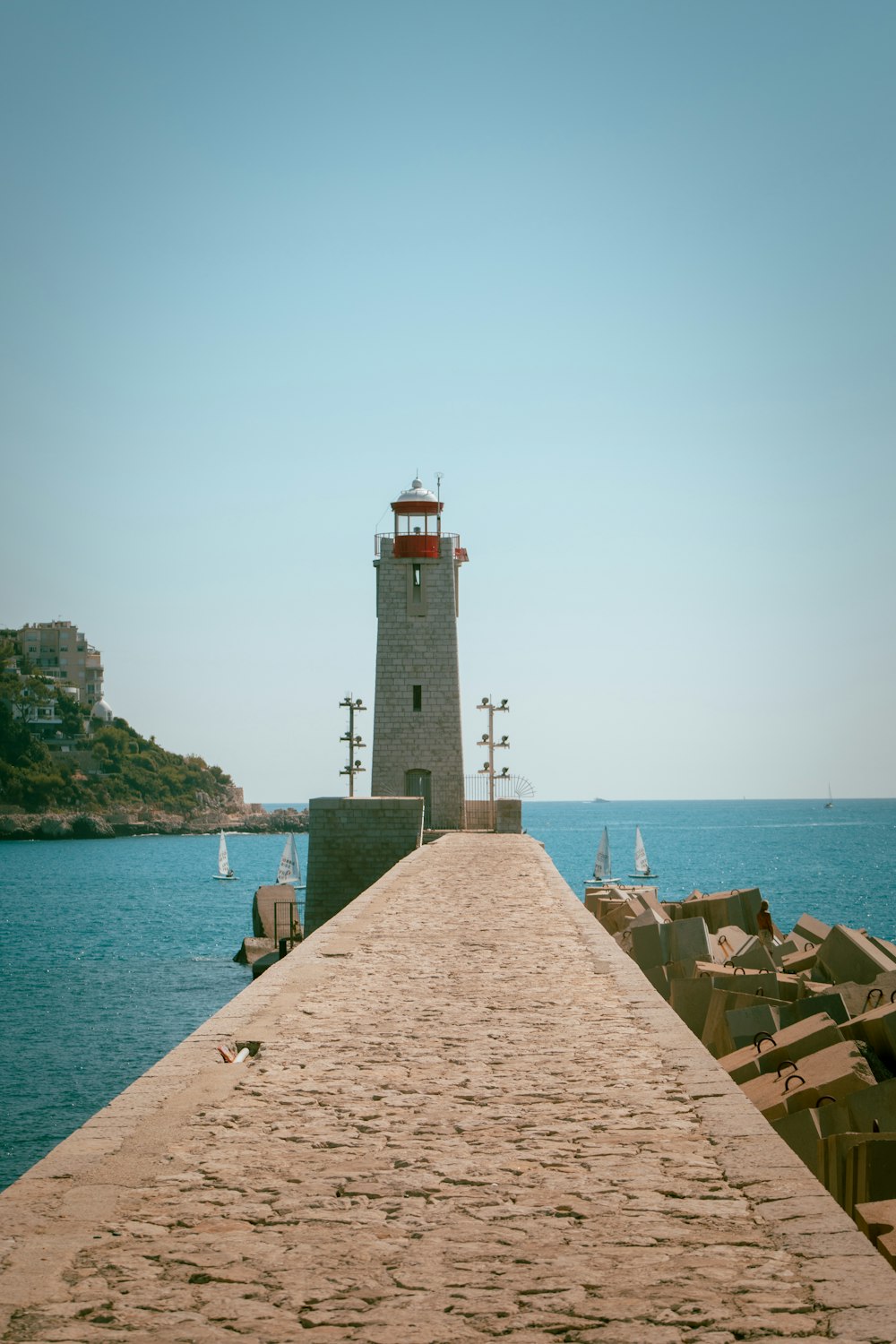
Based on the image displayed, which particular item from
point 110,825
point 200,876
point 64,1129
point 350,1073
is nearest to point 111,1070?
point 64,1129

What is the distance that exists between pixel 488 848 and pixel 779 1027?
11.6 meters

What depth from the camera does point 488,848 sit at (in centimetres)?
2028

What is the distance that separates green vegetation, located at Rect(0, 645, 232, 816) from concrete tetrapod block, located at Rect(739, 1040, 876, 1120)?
111347 millimetres

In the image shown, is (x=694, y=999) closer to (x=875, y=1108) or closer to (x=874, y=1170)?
(x=875, y=1108)

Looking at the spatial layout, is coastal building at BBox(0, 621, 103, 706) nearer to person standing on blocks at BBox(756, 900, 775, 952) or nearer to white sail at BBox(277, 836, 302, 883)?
white sail at BBox(277, 836, 302, 883)

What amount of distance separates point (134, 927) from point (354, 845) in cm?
2572

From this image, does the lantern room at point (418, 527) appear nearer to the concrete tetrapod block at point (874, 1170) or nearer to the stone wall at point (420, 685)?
the stone wall at point (420, 685)

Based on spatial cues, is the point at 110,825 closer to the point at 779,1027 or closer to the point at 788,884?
the point at 788,884

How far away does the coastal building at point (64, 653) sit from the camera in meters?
129

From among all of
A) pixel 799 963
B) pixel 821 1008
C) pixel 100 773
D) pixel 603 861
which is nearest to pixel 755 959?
pixel 799 963

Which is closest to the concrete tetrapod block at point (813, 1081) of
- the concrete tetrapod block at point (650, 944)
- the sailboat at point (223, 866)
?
the concrete tetrapod block at point (650, 944)

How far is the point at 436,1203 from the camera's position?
13.4ft

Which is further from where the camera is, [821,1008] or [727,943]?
[727,943]

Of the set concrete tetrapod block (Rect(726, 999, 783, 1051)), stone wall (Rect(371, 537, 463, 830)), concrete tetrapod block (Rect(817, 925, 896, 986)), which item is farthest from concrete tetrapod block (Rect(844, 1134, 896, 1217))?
stone wall (Rect(371, 537, 463, 830))
